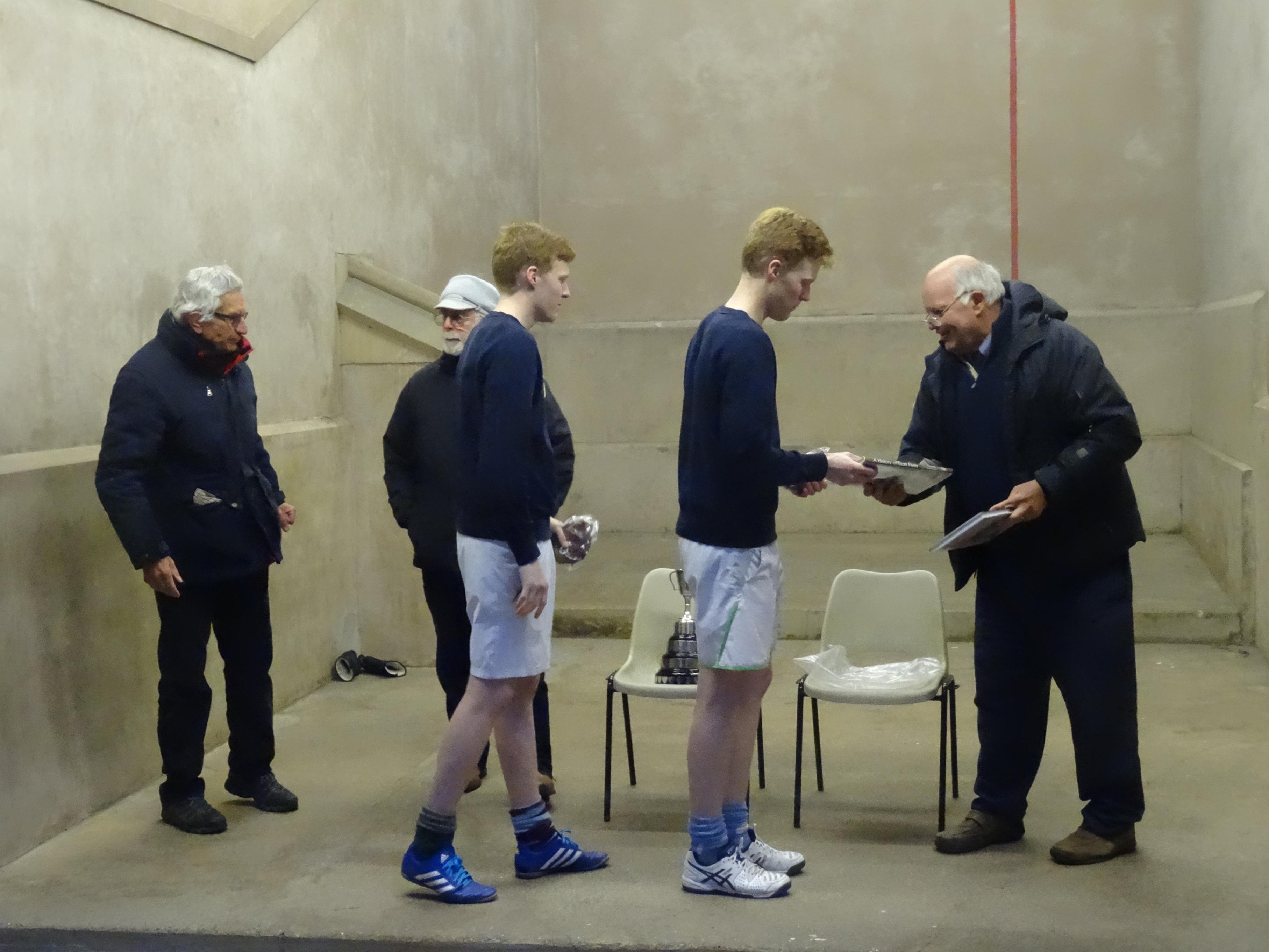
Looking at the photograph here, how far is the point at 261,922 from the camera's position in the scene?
3.39 meters

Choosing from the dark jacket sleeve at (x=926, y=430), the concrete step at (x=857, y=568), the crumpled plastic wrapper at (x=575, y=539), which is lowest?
the concrete step at (x=857, y=568)

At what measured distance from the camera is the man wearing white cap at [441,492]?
4.39 m

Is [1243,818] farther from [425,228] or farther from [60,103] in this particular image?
[425,228]

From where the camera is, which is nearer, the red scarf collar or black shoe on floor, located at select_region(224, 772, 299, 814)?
the red scarf collar

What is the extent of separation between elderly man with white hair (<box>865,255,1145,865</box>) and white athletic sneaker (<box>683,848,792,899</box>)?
0.59 metres

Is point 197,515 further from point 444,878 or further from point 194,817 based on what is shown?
point 444,878

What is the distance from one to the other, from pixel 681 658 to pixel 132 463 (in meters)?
1.70

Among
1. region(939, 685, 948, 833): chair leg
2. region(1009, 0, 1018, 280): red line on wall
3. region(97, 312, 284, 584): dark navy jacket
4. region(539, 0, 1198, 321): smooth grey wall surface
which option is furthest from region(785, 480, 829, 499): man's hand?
region(539, 0, 1198, 321): smooth grey wall surface

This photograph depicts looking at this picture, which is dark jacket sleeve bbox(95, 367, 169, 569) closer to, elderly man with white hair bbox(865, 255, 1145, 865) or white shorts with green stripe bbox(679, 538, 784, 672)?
white shorts with green stripe bbox(679, 538, 784, 672)

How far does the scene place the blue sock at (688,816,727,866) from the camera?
11.4 ft

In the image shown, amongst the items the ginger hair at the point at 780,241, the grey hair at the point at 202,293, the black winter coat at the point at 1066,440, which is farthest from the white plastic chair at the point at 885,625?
the grey hair at the point at 202,293

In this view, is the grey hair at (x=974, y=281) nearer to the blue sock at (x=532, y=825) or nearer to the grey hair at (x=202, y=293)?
the blue sock at (x=532, y=825)

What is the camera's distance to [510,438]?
3.30 meters

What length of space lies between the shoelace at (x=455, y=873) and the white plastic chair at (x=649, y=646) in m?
0.78
